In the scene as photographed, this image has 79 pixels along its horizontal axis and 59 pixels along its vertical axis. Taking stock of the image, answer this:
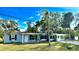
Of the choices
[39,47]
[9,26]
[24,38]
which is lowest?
[39,47]

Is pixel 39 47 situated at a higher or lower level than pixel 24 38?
lower

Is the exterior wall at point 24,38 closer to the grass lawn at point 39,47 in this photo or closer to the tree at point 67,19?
the grass lawn at point 39,47

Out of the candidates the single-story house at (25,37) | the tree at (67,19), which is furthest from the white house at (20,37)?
the tree at (67,19)

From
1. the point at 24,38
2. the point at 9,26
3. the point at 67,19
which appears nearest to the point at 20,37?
the point at 24,38

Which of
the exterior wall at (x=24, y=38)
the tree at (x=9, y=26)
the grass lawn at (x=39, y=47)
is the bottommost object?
the grass lawn at (x=39, y=47)

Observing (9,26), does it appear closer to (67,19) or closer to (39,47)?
(39,47)

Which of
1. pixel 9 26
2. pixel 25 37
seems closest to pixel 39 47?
pixel 25 37

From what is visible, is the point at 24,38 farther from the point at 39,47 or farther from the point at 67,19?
the point at 67,19

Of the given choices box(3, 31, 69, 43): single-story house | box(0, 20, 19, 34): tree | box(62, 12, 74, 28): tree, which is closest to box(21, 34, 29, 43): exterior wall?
box(3, 31, 69, 43): single-story house

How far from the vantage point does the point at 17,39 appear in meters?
3.52

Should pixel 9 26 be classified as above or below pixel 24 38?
above
